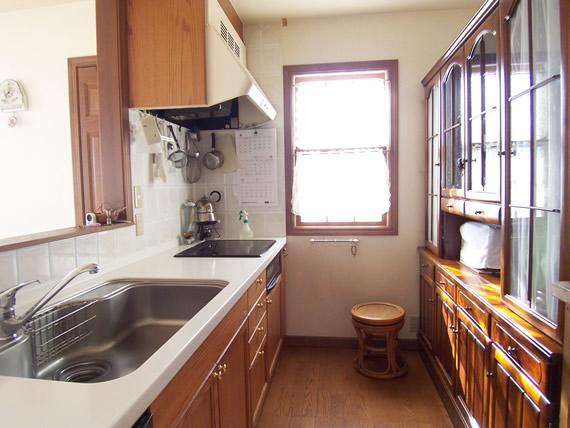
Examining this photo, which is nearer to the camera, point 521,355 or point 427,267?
point 521,355

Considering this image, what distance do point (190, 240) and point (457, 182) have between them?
5.57 feet

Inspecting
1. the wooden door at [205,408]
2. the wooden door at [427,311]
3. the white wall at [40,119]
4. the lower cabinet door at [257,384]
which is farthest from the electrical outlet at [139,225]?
the wooden door at [427,311]

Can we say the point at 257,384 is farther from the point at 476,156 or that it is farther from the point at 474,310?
the point at 476,156

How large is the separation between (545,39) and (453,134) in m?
0.95

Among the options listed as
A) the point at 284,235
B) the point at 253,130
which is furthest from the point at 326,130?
the point at 284,235

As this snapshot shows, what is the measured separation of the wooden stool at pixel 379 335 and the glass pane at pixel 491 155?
1082 mm

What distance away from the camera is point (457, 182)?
2.04 m

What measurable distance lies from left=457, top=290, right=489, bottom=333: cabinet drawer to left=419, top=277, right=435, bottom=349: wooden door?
21.8 inches

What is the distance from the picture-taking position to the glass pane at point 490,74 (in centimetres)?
154

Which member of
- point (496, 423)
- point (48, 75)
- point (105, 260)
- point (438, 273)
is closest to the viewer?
point (496, 423)

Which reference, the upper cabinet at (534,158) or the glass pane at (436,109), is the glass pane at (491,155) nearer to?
the upper cabinet at (534,158)

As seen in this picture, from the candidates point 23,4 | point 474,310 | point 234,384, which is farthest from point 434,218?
point 23,4

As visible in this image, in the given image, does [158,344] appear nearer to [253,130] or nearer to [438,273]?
[438,273]

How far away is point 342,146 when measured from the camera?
2.82m
